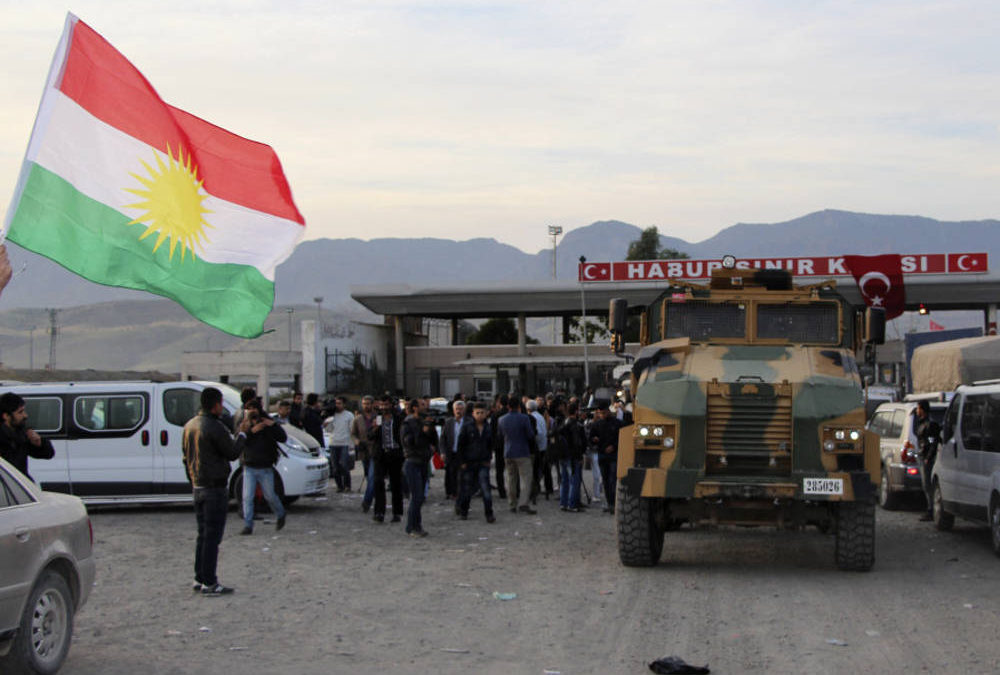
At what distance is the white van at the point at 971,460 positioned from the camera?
13.2 meters

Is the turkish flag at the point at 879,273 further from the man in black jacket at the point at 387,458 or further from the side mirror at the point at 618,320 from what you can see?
the side mirror at the point at 618,320

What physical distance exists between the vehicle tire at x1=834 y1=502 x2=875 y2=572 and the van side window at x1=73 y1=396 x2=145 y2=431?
10.6m

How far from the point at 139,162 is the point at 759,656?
9.12 meters

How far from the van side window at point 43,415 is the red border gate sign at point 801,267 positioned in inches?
1570

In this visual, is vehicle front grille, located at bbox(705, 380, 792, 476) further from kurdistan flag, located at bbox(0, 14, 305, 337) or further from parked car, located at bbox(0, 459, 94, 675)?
parked car, located at bbox(0, 459, 94, 675)

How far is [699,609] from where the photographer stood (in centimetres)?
998

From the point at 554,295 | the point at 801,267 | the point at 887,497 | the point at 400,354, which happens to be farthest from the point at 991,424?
the point at 400,354

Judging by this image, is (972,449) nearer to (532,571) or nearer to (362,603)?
(532,571)

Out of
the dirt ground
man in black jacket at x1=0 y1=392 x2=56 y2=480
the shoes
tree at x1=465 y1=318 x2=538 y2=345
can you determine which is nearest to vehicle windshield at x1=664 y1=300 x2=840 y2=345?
the dirt ground

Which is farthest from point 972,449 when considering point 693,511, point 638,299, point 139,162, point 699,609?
point 638,299

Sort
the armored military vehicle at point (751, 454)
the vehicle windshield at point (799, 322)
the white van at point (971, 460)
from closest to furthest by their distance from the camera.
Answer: the armored military vehicle at point (751, 454)
the white van at point (971, 460)
the vehicle windshield at point (799, 322)

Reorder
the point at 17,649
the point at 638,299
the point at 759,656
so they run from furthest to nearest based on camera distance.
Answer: the point at 638,299 → the point at 759,656 → the point at 17,649

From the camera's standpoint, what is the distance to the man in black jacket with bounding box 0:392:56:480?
10789 millimetres

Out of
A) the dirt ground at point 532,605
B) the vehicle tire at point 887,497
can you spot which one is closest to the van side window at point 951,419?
the dirt ground at point 532,605
